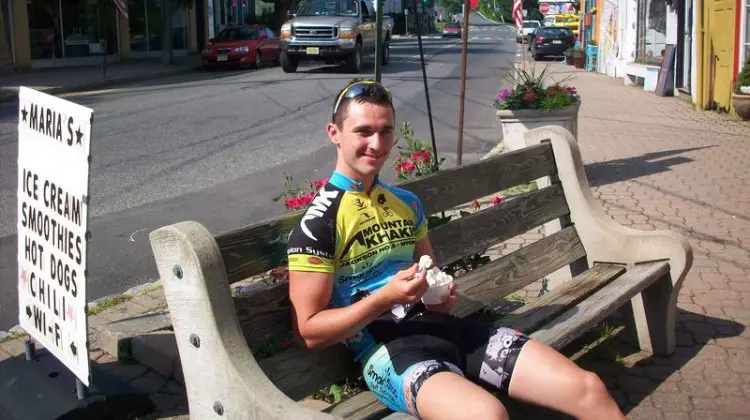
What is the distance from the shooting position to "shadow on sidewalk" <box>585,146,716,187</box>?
30.6 feet

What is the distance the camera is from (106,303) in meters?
5.20

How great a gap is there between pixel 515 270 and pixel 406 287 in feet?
5.60

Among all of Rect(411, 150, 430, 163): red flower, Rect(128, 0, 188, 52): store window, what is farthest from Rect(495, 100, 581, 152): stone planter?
Rect(128, 0, 188, 52): store window

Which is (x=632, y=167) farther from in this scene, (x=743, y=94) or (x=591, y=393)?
(x=591, y=393)

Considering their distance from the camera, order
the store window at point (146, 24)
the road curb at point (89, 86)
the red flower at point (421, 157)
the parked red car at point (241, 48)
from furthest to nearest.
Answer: the store window at point (146, 24)
the parked red car at point (241, 48)
the road curb at point (89, 86)
the red flower at point (421, 157)

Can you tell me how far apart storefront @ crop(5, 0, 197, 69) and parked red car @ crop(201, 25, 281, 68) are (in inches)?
118

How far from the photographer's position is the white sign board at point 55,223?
3.18 m

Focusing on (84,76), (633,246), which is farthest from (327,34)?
(633,246)

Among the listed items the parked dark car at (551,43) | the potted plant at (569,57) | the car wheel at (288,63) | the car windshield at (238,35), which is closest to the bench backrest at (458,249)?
the car wheel at (288,63)

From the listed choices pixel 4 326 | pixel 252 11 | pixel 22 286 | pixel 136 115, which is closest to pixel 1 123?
pixel 136 115

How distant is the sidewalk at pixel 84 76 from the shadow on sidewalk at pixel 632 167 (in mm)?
12687

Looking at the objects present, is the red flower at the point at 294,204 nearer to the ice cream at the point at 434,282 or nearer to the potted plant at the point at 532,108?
the ice cream at the point at 434,282

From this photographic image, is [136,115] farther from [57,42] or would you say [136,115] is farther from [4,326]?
[57,42]

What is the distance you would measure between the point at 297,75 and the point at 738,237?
18667 mm
